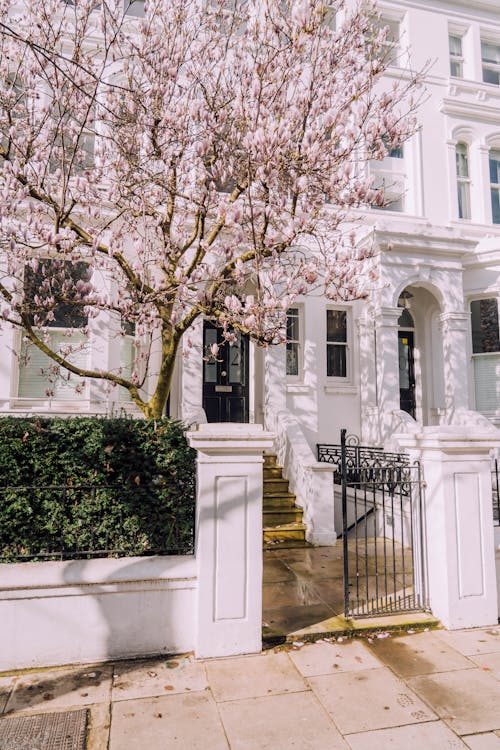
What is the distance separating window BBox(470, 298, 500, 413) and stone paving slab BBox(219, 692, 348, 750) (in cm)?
949

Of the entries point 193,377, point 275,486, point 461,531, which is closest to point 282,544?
point 275,486

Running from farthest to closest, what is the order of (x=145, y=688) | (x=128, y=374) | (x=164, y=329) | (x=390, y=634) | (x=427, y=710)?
(x=128, y=374), (x=164, y=329), (x=390, y=634), (x=145, y=688), (x=427, y=710)

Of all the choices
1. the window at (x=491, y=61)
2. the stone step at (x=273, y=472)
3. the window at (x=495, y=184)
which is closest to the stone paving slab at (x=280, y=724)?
the stone step at (x=273, y=472)

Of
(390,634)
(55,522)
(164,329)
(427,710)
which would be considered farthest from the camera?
(164,329)

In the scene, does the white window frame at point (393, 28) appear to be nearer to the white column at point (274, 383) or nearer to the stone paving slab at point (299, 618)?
the white column at point (274, 383)

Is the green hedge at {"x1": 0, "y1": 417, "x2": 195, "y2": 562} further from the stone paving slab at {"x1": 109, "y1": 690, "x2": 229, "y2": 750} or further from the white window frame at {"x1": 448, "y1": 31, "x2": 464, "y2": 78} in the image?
the white window frame at {"x1": 448, "y1": 31, "x2": 464, "y2": 78}

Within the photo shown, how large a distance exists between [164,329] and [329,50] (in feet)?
14.2

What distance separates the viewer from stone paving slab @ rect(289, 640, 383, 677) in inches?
156

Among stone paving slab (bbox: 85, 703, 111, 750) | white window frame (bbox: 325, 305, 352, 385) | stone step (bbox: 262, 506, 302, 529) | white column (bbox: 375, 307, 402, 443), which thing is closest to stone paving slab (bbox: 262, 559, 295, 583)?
stone step (bbox: 262, 506, 302, 529)

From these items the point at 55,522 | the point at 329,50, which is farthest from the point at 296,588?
the point at 329,50

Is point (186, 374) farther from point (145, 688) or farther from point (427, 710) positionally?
point (427, 710)

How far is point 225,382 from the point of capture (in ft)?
35.4

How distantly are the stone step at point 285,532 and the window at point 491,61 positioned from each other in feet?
45.3

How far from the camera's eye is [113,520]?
174 inches
